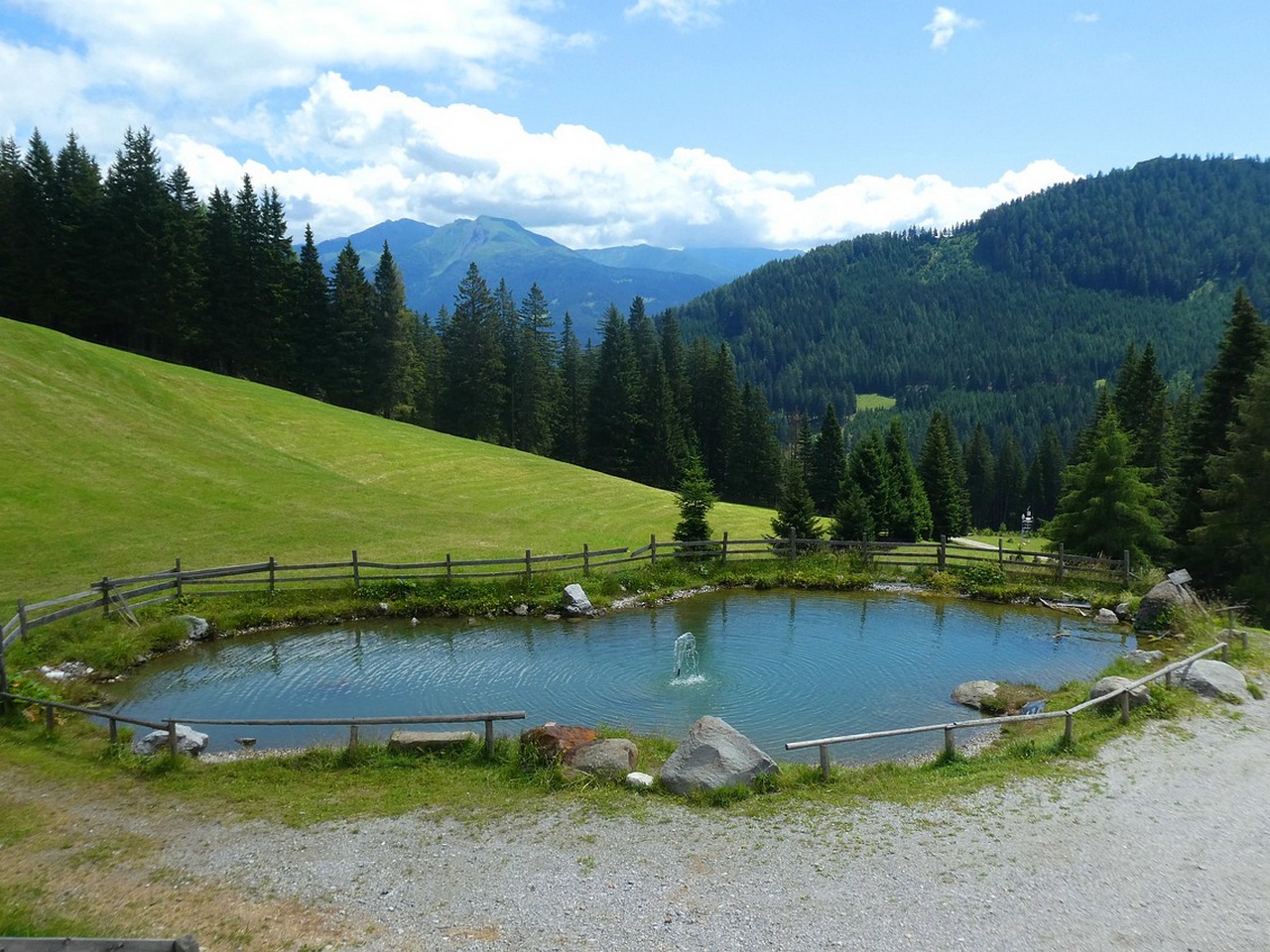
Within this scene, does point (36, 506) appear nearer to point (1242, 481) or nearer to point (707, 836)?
point (707, 836)

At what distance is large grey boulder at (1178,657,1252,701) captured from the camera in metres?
17.2

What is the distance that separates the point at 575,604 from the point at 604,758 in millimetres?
14178

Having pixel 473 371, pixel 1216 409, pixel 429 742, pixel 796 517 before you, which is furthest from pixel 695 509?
pixel 473 371

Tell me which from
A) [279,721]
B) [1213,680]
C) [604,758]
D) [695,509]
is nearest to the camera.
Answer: [279,721]

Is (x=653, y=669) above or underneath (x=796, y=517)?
underneath

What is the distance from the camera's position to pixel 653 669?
2214 centimetres

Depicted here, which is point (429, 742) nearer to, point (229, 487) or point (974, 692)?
point (974, 692)

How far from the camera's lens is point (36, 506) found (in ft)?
104

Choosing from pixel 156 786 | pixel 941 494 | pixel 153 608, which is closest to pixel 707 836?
pixel 156 786

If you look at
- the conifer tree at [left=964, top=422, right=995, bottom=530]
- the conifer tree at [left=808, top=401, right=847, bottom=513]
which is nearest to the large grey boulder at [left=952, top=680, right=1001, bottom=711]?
the conifer tree at [left=808, top=401, right=847, bottom=513]

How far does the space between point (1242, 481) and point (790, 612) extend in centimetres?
1883

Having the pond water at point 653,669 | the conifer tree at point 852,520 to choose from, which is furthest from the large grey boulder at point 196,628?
the conifer tree at point 852,520

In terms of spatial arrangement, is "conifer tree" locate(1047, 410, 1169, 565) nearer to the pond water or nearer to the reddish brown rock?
the pond water

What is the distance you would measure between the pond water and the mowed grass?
7.60 meters
